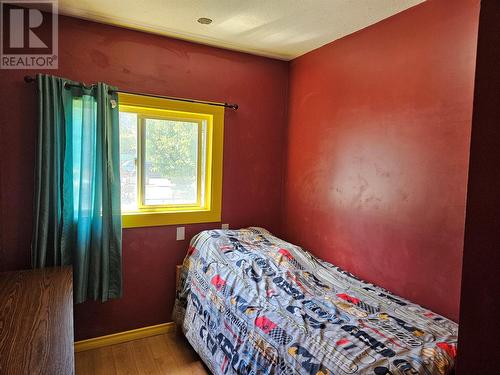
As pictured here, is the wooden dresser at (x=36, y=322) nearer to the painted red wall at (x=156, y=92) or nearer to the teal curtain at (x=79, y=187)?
the teal curtain at (x=79, y=187)

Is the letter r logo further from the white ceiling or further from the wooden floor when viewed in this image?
the wooden floor

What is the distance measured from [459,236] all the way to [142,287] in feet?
7.62

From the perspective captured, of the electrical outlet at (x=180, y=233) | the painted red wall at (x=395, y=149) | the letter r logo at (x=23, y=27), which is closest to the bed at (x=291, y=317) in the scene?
the electrical outlet at (x=180, y=233)

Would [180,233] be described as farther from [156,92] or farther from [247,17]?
[247,17]

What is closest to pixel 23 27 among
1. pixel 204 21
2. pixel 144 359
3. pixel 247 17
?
pixel 204 21

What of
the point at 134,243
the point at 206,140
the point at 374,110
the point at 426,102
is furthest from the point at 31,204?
the point at 426,102

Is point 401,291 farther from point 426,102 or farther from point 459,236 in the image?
point 426,102

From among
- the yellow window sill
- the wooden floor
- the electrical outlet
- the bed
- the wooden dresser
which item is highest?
the yellow window sill

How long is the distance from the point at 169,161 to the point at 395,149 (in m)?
1.80

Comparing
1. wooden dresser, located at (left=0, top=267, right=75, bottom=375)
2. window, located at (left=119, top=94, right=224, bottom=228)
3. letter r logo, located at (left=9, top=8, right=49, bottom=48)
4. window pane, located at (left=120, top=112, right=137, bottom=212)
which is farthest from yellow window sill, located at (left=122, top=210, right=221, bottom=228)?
letter r logo, located at (left=9, top=8, right=49, bottom=48)

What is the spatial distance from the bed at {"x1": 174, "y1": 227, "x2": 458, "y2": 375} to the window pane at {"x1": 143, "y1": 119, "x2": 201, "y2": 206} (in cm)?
45

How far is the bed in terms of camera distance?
1.38 metres

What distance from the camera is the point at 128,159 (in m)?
2.69

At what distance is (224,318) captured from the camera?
6.57 feet
